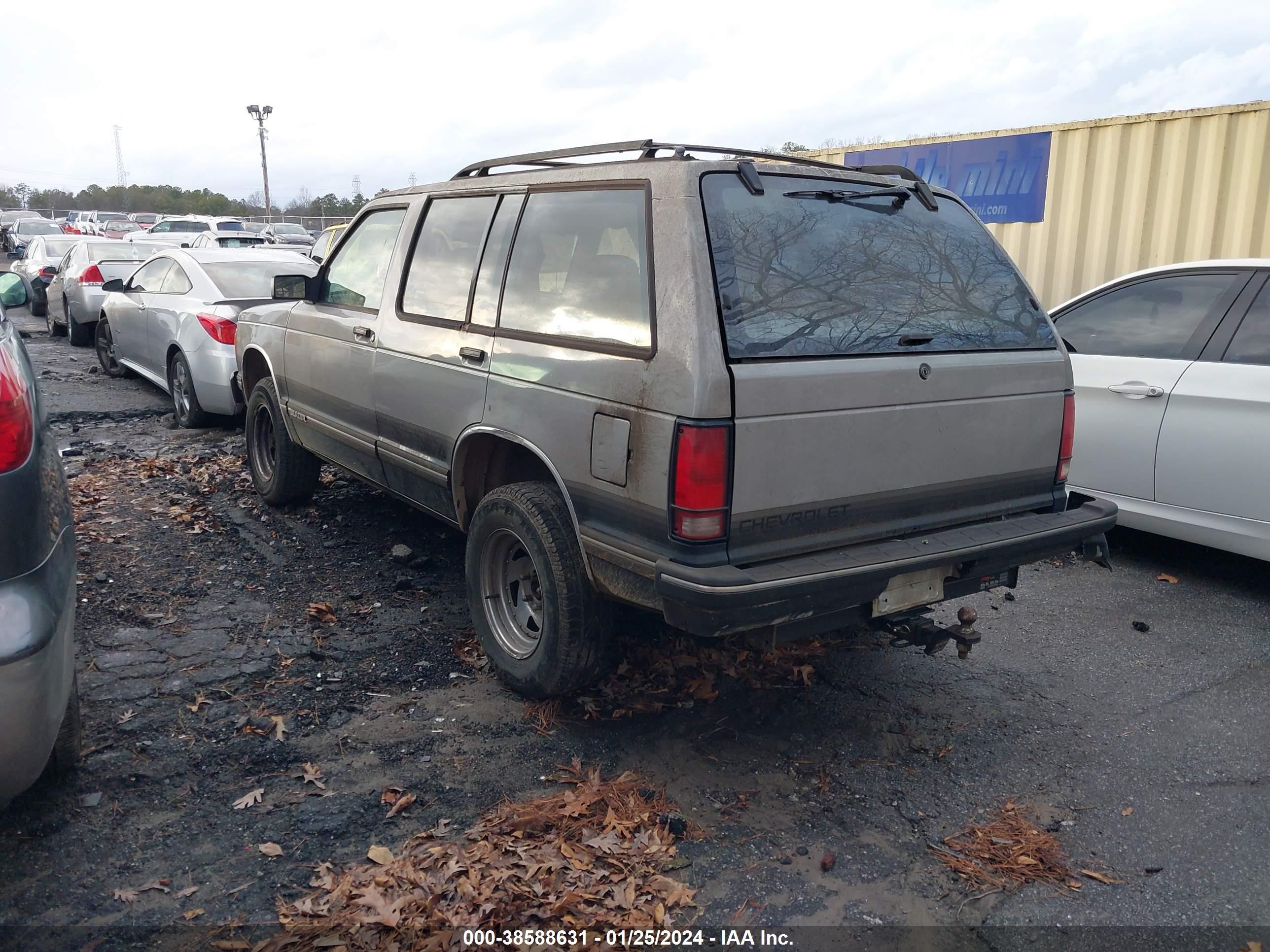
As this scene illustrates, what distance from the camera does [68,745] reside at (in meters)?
3.27

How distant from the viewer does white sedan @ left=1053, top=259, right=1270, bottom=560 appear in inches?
195

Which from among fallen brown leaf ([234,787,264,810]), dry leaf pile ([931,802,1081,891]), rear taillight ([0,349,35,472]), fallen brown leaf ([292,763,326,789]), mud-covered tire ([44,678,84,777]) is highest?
rear taillight ([0,349,35,472])

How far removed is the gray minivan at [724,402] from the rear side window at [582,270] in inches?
0.4

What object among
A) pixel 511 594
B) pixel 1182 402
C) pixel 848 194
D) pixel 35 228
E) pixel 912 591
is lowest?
pixel 511 594

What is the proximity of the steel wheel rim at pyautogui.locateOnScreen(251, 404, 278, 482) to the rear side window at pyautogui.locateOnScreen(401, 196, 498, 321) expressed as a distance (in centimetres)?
239

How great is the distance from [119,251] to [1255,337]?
15.0 metres

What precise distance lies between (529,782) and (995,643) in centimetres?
252

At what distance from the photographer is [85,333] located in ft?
46.8

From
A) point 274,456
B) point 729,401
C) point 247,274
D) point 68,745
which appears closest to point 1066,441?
point 729,401

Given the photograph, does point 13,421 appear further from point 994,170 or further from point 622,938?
point 994,170

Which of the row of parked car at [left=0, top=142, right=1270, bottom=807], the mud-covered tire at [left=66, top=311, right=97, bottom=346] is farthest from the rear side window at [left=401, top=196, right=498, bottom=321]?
the mud-covered tire at [left=66, top=311, right=97, bottom=346]

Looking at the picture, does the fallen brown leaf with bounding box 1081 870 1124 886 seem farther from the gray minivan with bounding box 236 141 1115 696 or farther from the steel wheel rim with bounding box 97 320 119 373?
the steel wheel rim with bounding box 97 320 119 373

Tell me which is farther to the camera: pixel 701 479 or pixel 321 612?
pixel 321 612

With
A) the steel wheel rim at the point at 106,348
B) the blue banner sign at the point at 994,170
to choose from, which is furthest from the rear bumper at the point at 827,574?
the steel wheel rim at the point at 106,348
